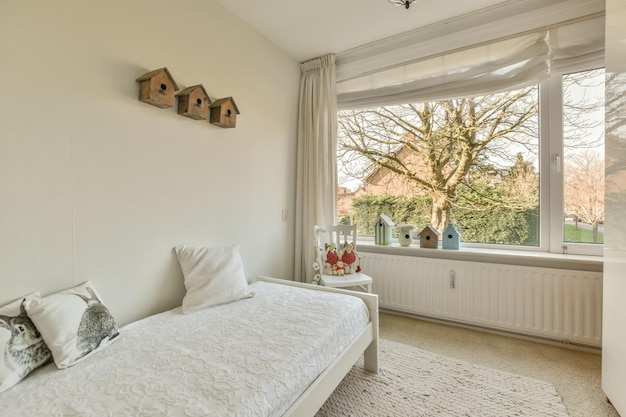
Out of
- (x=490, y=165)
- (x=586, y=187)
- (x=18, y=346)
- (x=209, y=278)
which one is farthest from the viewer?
(x=490, y=165)

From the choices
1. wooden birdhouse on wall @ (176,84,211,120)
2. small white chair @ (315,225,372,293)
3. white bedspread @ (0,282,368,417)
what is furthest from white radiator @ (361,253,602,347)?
wooden birdhouse on wall @ (176,84,211,120)

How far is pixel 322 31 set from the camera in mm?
2510

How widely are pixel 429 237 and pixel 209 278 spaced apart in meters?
1.94

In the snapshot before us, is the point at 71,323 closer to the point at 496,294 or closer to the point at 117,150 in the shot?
the point at 117,150

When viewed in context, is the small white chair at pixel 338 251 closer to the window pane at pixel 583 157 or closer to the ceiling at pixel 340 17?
the window pane at pixel 583 157

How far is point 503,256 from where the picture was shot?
91.0 inches

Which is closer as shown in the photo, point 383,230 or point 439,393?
point 439,393

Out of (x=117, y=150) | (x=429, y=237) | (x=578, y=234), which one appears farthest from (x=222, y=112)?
(x=578, y=234)

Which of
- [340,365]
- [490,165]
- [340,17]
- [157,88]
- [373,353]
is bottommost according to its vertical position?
[373,353]

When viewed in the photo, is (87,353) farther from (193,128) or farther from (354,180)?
(354,180)

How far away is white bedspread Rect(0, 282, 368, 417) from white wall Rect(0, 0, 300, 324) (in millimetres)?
406

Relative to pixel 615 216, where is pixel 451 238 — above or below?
below

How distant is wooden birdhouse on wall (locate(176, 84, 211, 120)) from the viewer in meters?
1.83

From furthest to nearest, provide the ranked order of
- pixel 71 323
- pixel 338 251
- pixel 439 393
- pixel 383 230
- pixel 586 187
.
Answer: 1. pixel 383 230
2. pixel 338 251
3. pixel 586 187
4. pixel 439 393
5. pixel 71 323
